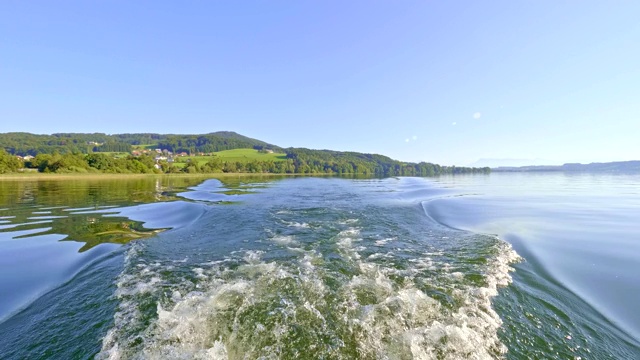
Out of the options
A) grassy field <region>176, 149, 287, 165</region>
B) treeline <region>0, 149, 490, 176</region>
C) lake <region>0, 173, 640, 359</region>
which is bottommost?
lake <region>0, 173, 640, 359</region>

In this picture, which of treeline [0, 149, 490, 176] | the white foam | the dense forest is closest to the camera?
the white foam

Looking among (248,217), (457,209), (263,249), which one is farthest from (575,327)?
(457,209)

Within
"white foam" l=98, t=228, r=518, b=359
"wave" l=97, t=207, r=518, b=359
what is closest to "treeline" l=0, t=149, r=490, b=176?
"wave" l=97, t=207, r=518, b=359

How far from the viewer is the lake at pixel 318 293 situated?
4484mm

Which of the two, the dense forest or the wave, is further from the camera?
the dense forest

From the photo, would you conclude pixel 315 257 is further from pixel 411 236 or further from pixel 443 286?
pixel 411 236

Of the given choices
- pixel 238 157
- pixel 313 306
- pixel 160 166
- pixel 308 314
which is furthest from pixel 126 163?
pixel 308 314

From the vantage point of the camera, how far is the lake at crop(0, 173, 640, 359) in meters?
4.48

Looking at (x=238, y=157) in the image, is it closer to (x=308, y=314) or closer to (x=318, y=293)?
(x=318, y=293)

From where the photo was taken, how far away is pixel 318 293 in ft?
20.6

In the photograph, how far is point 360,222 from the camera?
581 inches

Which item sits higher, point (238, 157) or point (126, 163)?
point (238, 157)

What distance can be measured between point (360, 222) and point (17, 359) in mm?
12764

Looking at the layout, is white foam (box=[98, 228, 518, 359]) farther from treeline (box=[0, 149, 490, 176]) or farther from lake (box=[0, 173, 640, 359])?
treeline (box=[0, 149, 490, 176])
